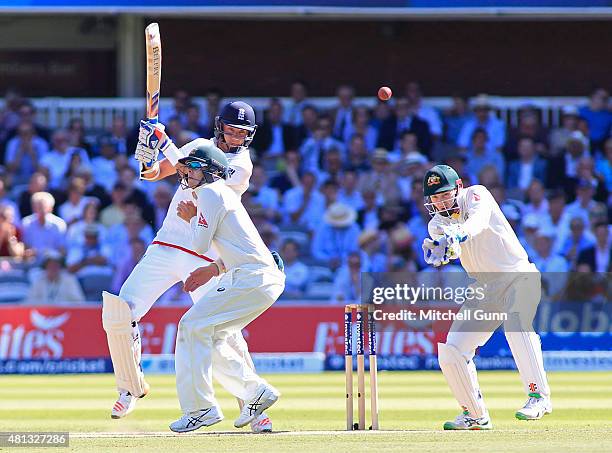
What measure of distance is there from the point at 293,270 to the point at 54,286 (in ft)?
7.90

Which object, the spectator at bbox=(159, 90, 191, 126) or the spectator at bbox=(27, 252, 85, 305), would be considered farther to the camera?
the spectator at bbox=(159, 90, 191, 126)

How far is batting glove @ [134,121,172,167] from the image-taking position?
7.71m

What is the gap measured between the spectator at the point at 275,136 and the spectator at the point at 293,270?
6.05 ft

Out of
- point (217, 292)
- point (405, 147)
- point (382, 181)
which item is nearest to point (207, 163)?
point (217, 292)

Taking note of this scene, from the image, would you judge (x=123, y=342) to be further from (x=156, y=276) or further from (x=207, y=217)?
(x=207, y=217)

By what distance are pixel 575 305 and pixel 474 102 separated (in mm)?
3764

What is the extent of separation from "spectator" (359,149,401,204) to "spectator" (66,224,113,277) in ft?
9.48

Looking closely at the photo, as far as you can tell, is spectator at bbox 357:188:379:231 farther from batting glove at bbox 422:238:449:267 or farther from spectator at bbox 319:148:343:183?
batting glove at bbox 422:238:449:267

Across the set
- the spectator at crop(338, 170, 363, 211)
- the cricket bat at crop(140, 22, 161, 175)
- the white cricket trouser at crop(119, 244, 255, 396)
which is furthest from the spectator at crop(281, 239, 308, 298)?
the white cricket trouser at crop(119, 244, 255, 396)

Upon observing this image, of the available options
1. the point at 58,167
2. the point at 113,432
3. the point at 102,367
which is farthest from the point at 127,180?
the point at 113,432

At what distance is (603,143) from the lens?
1515 centimetres

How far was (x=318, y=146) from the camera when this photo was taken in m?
15.0

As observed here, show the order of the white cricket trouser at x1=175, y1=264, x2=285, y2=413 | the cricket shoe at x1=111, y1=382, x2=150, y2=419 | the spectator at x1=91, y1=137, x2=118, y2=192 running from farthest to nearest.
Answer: the spectator at x1=91, y1=137, x2=118, y2=192
the cricket shoe at x1=111, y1=382, x2=150, y2=419
the white cricket trouser at x1=175, y1=264, x2=285, y2=413

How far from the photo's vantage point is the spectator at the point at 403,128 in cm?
1501
